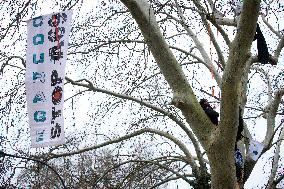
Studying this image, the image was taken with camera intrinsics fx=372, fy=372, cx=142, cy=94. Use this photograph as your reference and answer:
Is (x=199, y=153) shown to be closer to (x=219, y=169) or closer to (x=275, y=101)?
(x=275, y=101)

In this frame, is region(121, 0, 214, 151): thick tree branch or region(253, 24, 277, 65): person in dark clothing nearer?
region(253, 24, 277, 65): person in dark clothing

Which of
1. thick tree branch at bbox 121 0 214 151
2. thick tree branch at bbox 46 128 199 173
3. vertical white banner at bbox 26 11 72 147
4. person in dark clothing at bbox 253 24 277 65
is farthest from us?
thick tree branch at bbox 46 128 199 173

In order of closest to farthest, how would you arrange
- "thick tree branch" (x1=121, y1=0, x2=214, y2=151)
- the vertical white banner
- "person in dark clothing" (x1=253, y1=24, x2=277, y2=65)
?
1. "person in dark clothing" (x1=253, y1=24, x2=277, y2=65)
2. "thick tree branch" (x1=121, y1=0, x2=214, y2=151)
3. the vertical white banner

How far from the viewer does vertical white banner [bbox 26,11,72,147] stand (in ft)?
14.9

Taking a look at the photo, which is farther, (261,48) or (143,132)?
(143,132)

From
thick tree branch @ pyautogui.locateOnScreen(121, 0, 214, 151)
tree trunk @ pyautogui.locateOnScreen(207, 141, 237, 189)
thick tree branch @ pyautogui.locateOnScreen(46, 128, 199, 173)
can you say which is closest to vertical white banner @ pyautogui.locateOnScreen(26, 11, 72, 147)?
thick tree branch @ pyautogui.locateOnScreen(121, 0, 214, 151)

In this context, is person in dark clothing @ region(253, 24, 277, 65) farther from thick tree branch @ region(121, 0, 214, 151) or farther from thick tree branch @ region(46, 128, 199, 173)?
thick tree branch @ region(46, 128, 199, 173)

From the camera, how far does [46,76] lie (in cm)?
463

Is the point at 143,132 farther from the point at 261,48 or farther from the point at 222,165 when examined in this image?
the point at 261,48

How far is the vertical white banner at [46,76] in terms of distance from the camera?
14.9 feet

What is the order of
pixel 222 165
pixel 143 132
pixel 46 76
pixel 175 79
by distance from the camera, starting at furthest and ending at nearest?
pixel 143 132 < pixel 46 76 < pixel 175 79 < pixel 222 165

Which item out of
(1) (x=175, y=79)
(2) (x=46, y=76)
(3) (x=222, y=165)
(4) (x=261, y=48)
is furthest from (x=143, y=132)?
(4) (x=261, y=48)

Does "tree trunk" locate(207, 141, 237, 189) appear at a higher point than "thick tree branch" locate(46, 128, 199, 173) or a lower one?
lower

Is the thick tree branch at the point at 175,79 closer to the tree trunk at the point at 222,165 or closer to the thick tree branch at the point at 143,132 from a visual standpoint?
the tree trunk at the point at 222,165
